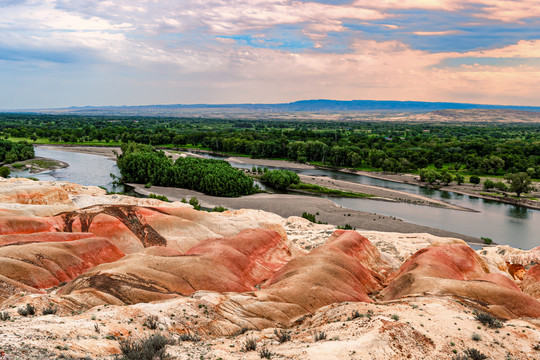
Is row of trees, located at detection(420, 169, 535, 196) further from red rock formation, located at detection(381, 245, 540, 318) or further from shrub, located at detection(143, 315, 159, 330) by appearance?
shrub, located at detection(143, 315, 159, 330)

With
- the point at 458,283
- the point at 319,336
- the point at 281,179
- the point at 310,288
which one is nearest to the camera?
the point at 319,336

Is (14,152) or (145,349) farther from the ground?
(145,349)

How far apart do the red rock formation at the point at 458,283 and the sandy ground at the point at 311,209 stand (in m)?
31.5

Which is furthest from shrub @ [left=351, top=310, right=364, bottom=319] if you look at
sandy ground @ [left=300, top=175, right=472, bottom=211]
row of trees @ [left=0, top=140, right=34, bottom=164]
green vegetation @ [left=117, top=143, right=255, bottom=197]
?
row of trees @ [left=0, top=140, right=34, bottom=164]

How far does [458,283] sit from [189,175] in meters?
83.1

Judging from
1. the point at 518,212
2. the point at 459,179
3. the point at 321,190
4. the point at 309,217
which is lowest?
the point at 518,212

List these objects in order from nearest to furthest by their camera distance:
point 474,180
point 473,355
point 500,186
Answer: point 473,355
point 500,186
point 474,180

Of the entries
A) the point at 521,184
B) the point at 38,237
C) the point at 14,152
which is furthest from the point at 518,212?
the point at 14,152

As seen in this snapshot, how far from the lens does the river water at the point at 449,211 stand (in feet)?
239

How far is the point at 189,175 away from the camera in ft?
332

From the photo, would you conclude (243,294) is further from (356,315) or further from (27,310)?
(27,310)

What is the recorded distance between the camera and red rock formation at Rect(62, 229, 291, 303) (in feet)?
79.9

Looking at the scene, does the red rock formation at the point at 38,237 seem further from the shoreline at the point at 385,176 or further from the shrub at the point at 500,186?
the shrub at the point at 500,186

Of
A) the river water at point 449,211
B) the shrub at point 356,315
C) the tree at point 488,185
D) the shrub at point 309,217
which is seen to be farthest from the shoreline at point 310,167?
the shrub at point 356,315
